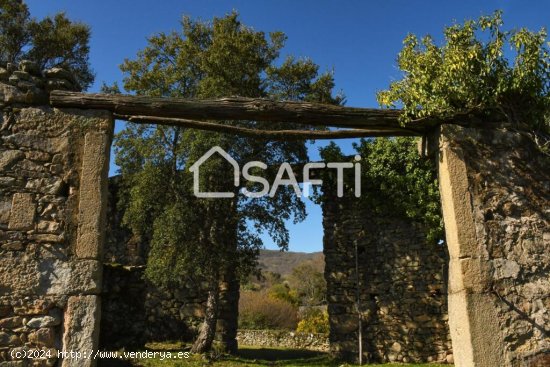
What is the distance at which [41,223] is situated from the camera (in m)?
4.55

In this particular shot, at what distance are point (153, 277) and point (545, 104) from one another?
809 cm

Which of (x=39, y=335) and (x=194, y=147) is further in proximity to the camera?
(x=194, y=147)

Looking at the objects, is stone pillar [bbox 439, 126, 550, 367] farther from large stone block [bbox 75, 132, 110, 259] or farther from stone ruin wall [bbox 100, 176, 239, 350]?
stone ruin wall [bbox 100, 176, 239, 350]

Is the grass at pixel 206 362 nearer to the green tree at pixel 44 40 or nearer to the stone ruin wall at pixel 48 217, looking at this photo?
the stone ruin wall at pixel 48 217

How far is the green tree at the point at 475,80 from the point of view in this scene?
16.6 ft

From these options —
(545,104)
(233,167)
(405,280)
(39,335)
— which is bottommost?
(39,335)

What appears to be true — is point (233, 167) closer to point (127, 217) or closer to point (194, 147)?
point (194, 147)

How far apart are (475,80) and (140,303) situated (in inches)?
314

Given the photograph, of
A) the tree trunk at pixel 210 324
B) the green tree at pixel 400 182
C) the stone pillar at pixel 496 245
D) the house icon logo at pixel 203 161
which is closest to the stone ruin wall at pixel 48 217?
the stone pillar at pixel 496 245

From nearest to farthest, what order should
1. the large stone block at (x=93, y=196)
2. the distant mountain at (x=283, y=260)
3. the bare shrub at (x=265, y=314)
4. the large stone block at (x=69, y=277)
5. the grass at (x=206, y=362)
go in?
the large stone block at (x=69, y=277)
the large stone block at (x=93, y=196)
the grass at (x=206, y=362)
the bare shrub at (x=265, y=314)
the distant mountain at (x=283, y=260)

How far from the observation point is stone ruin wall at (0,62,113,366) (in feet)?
14.2

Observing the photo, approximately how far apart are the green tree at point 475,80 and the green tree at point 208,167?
17.9 feet

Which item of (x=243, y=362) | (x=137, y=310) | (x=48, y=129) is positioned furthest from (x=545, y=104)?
(x=137, y=310)

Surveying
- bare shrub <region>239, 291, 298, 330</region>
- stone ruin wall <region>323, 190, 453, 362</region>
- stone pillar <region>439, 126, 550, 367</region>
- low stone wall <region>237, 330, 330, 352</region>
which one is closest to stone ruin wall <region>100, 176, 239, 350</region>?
stone ruin wall <region>323, 190, 453, 362</region>
